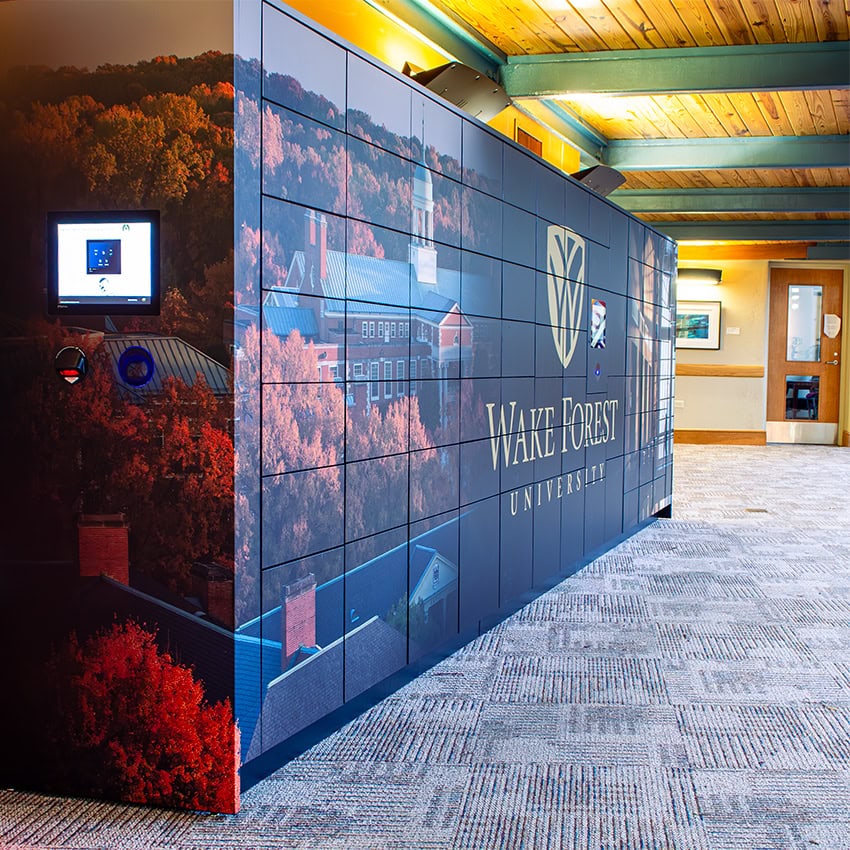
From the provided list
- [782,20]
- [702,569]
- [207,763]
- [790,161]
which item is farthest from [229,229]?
[790,161]

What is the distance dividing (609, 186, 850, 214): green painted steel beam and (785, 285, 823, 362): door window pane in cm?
451

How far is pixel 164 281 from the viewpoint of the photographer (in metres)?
2.59

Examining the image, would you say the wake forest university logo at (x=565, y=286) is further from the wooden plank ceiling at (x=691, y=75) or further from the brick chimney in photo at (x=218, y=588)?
the brick chimney in photo at (x=218, y=588)

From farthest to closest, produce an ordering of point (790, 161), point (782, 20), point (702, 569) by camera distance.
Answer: point (790, 161)
point (702, 569)
point (782, 20)

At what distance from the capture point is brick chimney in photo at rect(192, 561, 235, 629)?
2.57 metres

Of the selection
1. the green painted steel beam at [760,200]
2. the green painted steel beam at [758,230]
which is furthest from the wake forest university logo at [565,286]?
the green painted steel beam at [758,230]

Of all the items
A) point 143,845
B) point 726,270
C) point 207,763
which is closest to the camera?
point 143,845

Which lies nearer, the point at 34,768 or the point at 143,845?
the point at 143,845

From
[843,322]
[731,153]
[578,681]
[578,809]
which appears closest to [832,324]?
[843,322]

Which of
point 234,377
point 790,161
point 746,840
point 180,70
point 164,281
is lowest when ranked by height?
point 746,840

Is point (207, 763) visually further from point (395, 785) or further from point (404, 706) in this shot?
point (404, 706)

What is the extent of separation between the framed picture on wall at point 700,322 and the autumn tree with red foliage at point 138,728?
40.1 feet

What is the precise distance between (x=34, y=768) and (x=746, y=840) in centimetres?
184

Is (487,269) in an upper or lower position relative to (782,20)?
lower
